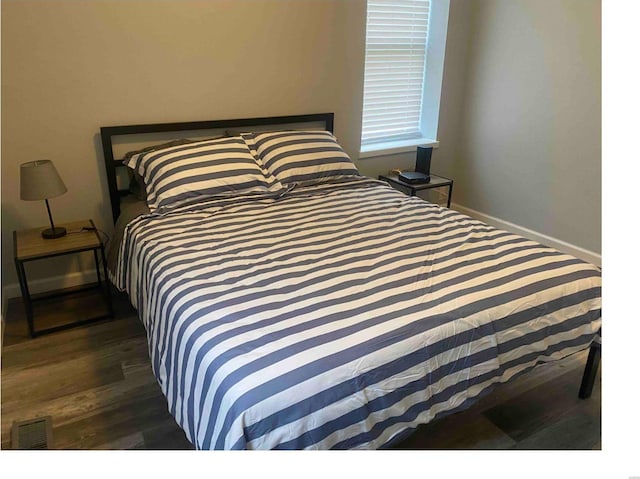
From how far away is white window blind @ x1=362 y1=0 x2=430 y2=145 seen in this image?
11.0ft

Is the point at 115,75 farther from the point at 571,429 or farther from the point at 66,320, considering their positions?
the point at 571,429

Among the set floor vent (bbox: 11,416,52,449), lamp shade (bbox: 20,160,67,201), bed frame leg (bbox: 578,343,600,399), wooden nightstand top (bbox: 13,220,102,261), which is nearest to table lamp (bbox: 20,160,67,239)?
lamp shade (bbox: 20,160,67,201)

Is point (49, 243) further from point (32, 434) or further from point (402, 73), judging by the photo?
point (402, 73)

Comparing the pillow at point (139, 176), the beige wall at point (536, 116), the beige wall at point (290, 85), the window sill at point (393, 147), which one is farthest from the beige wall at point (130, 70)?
the beige wall at point (536, 116)

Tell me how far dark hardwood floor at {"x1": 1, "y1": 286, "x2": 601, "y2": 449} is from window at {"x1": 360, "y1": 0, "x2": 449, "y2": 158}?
6.62 ft

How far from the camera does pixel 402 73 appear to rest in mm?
3564

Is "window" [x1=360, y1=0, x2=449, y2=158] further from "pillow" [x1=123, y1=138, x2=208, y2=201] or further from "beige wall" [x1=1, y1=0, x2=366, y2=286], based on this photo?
"pillow" [x1=123, y1=138, x2=208, y2=201]

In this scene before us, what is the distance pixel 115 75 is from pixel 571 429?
8.76 feet

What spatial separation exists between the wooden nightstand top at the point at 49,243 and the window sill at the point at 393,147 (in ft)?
6.21

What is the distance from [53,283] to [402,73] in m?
2.78

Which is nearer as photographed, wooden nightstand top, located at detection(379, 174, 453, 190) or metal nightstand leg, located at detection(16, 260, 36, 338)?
metal nightstand leg, located at detection(16, 260, 36, 338)

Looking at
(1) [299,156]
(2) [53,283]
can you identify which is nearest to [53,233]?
(2) [53,283]

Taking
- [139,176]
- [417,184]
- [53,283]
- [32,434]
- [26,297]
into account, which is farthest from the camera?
[417,184]
